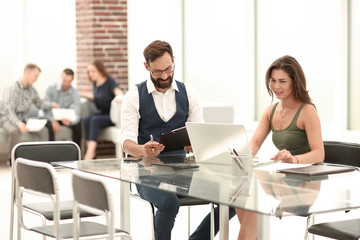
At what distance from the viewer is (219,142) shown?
3.57m

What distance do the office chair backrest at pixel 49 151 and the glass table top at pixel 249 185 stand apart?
60 cm

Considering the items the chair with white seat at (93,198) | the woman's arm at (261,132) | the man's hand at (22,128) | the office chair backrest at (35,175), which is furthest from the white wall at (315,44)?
the chair with white seat at (93,198)

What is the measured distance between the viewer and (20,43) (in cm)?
1105

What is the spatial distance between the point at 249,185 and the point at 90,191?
2.34 ft

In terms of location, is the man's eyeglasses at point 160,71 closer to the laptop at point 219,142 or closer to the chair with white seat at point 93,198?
the laptop at point 219,142

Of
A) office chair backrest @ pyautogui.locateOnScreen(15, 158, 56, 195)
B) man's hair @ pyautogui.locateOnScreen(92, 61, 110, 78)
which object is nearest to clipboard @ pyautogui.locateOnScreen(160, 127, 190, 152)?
office chair backrest @ pyautogui.locateOnScreen(15, 158, 56, 195)

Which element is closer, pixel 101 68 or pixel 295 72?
pixel 295 72

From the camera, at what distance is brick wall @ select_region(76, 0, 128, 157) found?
10.2 meters

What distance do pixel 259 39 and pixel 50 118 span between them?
10.3 feet

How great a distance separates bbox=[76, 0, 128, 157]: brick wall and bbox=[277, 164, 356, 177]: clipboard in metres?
6.86

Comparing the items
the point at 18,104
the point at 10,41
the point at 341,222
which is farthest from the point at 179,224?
the point at 10,41

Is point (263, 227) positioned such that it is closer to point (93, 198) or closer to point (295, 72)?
point (93, 198)

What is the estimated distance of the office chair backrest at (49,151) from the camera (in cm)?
441

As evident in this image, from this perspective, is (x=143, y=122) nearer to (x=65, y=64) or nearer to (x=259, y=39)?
(x=259, y=39)
